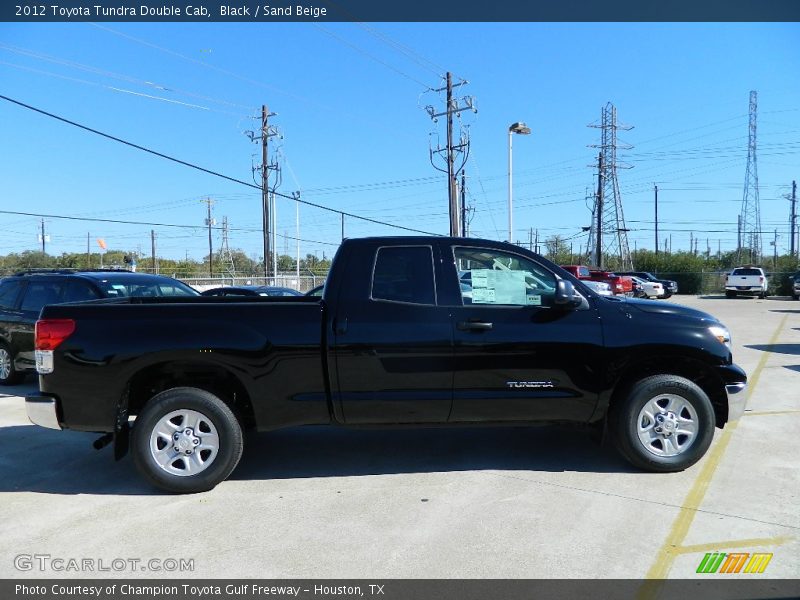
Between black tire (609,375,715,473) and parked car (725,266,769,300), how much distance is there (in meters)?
36.3

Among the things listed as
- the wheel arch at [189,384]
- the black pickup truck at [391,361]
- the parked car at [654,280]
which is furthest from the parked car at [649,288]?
the wheel arch at [189,384]

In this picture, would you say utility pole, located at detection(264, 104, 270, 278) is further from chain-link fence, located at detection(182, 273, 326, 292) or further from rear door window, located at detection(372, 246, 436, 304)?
rear door window, located at detection(372, 246, 436, 304)

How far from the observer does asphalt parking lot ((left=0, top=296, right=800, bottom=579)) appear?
3.56 metres

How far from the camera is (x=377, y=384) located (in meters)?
4.71

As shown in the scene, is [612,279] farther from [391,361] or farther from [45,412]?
[45,412]

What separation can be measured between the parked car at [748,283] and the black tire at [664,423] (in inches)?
1428

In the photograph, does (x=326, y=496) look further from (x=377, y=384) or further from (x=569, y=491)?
(x=569, y=491)

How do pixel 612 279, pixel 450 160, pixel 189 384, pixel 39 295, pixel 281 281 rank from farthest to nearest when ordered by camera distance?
1. pixel 281 281
2. pixel 450 160
3. pixel 612 279
4. pixel 39 295
5. pixel 189 384

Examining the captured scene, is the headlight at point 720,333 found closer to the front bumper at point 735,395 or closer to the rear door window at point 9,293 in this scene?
the front bumper at point 735,395

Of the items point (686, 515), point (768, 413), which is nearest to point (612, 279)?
point (768, 413)

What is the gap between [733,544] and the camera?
146 inches

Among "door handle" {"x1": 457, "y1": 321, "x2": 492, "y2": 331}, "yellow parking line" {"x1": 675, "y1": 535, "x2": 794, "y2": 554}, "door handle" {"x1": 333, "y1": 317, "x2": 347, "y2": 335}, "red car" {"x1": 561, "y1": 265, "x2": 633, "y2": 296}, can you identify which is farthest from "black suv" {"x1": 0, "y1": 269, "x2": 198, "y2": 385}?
"red car" {"x1": 561, "y1": 265, "x2": 633, "y2": 296}

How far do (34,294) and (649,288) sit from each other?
3391 cm

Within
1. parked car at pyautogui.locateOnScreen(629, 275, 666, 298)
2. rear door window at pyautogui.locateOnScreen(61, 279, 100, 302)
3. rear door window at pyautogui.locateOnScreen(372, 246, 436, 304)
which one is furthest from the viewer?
parked car at pyautogui.locateOnScreen(629, 275, 666, 298)
